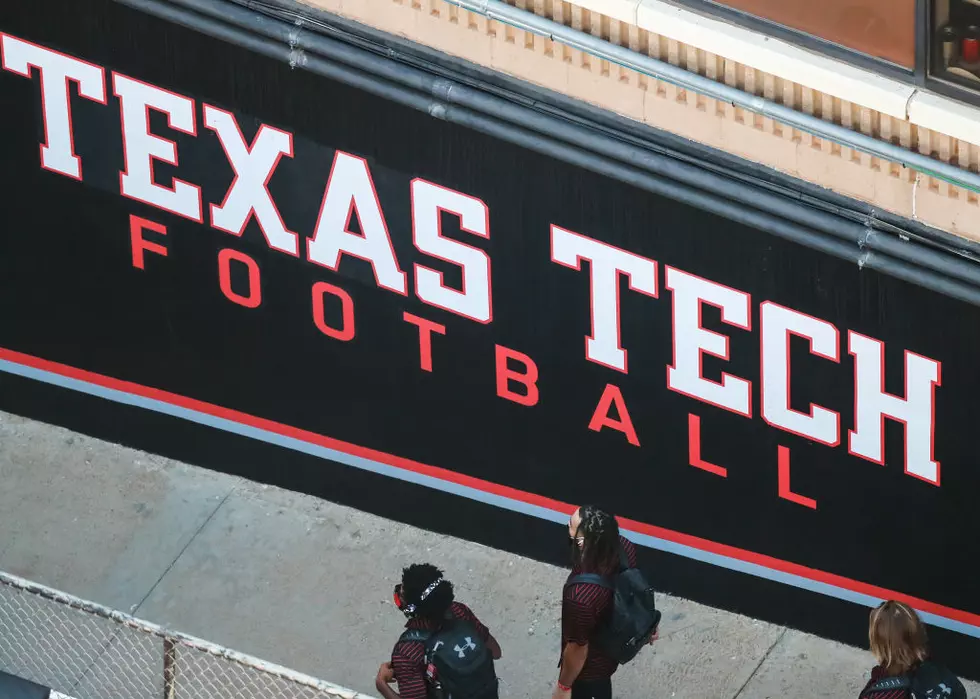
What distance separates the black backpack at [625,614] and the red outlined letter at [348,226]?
2175mm

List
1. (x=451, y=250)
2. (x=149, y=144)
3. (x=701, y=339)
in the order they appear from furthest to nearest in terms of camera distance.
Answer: (x=149, y=144) < (x=451, y=250) < (x=701, y=339)

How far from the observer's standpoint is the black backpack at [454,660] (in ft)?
23.1

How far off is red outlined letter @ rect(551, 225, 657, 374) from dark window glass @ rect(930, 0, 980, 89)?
1722 millimetres

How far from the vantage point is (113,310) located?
9.99 metres

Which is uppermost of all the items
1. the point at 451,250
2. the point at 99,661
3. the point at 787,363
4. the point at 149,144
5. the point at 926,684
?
the point at 149,144

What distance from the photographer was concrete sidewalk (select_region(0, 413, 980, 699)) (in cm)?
891

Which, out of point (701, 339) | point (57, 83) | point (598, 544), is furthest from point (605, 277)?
point (57, 83)

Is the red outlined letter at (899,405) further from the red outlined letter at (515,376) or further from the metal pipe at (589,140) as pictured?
the red outlined letter at (515,376)

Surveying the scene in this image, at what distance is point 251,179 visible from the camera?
926 centimetres

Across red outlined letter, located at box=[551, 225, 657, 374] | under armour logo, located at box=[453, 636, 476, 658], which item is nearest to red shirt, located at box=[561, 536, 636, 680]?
under armour logo, located at box=[453, 636, 476, 658]

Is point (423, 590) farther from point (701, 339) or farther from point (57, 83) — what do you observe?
point (57, 83)

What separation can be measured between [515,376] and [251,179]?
156 cm

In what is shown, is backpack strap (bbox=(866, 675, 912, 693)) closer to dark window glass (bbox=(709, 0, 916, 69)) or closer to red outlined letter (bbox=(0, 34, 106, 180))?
dark window glass (bbox=(709, 0, 916, 69))

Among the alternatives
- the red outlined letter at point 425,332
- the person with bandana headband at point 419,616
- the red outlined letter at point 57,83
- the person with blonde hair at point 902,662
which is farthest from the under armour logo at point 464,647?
the red outlined letter at point 57,83
